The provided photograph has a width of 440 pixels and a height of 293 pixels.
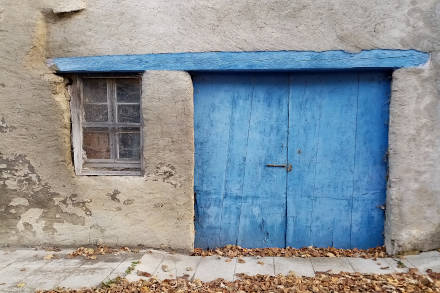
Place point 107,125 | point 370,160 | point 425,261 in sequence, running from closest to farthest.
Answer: point 425,261 → point 370,160 → point 107,125

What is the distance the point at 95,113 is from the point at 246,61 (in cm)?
183

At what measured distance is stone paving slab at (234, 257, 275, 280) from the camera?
3075 millimetres

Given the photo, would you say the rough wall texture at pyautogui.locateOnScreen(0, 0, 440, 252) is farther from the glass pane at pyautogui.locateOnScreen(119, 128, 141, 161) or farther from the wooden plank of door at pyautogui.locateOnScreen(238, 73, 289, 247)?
the wooden plank of door at pyautogui.locateOnScreen(238, 73, 289, 247)

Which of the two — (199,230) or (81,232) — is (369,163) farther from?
(81,232)

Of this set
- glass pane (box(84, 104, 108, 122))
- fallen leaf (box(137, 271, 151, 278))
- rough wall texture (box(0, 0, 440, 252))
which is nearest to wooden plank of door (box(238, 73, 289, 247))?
rough wall texture (box(0, 0, 440, 252))

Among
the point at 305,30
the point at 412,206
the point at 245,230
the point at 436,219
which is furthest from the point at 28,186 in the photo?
the point at 436,219

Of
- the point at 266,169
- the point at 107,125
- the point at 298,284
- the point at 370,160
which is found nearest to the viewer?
the point at 298,284

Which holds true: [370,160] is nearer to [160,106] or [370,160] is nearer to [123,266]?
[160,106]

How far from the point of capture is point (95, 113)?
3.66 meters

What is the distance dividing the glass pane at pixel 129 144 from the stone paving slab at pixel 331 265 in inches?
88.3

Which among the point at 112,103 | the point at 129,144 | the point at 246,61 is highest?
the point at 246,61

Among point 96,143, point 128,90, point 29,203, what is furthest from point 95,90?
point 29,203

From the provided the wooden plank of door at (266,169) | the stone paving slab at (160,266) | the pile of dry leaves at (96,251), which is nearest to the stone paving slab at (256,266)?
the stone paving slab at (160,266)

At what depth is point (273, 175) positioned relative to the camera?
11.5ft
